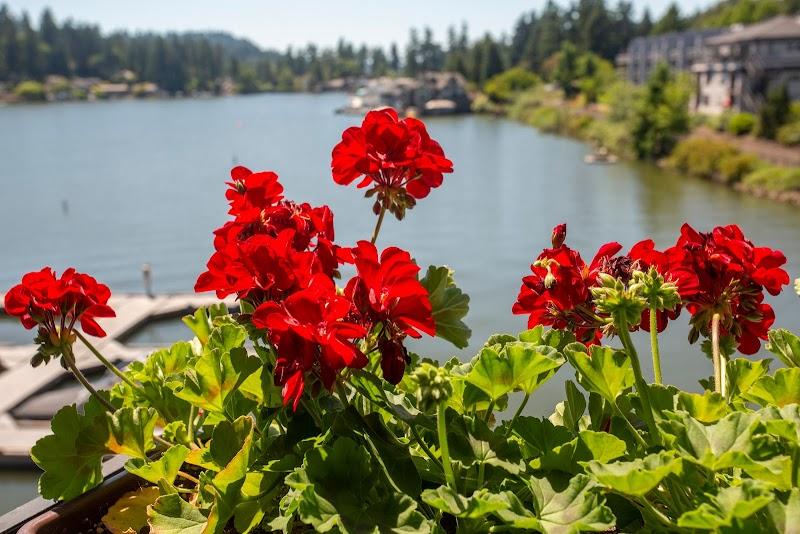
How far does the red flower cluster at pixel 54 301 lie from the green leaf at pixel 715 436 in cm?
91

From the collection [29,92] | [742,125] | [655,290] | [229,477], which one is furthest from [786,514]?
[29,92]

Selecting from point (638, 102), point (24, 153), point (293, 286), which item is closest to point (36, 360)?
point (293, 286)

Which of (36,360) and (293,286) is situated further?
(36,360)

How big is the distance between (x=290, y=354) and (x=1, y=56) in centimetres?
13461

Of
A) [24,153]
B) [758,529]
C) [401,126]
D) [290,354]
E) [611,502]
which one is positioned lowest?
[24,153]

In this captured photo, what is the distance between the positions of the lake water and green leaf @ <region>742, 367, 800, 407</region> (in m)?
8.35

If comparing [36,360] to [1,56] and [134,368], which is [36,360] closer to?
[134,368]

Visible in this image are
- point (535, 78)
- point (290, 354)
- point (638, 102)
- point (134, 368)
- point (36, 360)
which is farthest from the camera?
point (535, 78)

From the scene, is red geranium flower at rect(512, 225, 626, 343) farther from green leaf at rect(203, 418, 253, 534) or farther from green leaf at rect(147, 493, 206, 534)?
green leaf at rect(147, 493, 206, 534)

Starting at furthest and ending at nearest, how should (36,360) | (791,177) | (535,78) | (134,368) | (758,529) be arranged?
1. (535,78)
2. (791,177)
3. (134,368)
4. (36,360)
5. (758,529)

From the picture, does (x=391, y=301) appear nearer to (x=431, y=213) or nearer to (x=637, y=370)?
(x=637, y=370)

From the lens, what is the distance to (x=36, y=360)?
127 cm

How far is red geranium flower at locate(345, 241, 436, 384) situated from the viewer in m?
1.04

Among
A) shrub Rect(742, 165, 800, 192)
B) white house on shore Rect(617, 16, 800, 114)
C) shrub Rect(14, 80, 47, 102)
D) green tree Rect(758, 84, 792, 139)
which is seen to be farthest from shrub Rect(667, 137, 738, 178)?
shrub Rect(14, 80, 47, 102)
